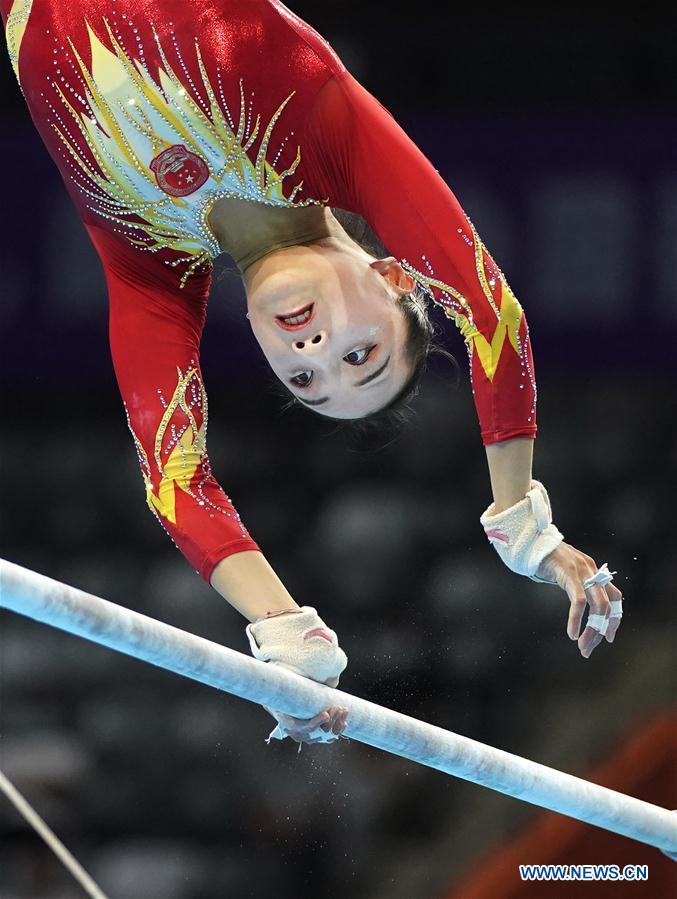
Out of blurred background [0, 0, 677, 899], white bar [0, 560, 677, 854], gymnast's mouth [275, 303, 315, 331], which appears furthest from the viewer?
blurred background [0, 0, 677, 899]

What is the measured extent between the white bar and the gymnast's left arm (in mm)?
249

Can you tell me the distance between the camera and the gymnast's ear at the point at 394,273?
187 cm

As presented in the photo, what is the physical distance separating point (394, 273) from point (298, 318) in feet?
0.63

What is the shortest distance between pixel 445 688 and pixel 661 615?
61 centimetres

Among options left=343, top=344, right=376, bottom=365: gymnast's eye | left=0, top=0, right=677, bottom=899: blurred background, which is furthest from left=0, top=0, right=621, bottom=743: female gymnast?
left=0, top=0, right=677, bottom=899: blurred background

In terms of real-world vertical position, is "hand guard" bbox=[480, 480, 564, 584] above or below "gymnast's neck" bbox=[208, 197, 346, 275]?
below

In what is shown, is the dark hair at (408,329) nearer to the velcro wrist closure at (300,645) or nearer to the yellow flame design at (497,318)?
the yellow flame design at (497,318)

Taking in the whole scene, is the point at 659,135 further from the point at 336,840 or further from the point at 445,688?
the point at 336,840

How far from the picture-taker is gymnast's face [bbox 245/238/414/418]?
179cm

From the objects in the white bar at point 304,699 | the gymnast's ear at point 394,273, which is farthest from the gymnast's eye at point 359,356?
the white bar at point 304,699

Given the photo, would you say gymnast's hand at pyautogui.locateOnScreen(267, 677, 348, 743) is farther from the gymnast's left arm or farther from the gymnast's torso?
the gymnast's torso

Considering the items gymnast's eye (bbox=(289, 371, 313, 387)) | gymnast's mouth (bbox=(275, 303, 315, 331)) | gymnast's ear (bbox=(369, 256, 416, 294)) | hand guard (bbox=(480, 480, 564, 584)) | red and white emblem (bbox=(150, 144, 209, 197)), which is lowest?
hand guard (bbox=(480, 480, 564, 584))

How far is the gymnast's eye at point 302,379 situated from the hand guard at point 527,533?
34cm

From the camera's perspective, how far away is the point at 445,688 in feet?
10.9
